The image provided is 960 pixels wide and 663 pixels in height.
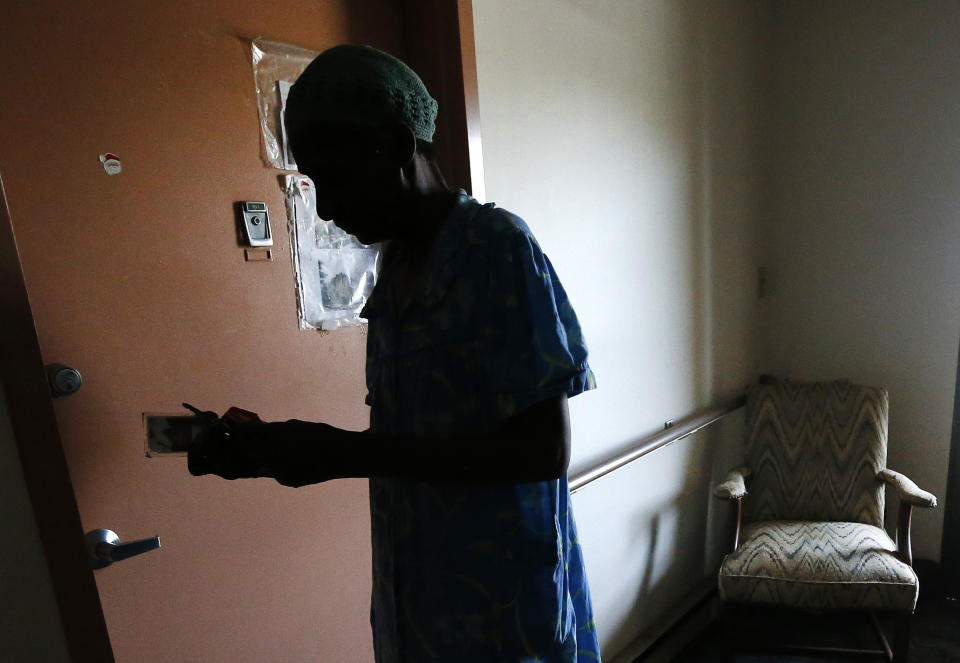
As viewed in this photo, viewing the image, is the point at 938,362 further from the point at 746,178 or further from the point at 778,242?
the point at 746,178

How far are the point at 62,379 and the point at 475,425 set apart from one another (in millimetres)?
674

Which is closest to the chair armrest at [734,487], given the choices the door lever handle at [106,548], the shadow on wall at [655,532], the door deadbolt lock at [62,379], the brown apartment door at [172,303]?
the shadow on wall at [655,532]

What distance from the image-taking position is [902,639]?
1.94 meters

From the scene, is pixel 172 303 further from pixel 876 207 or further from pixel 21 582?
pixel 876 207

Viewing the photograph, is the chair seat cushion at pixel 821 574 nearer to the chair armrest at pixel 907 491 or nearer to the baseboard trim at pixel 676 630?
the chair armrest at pixel 907 491

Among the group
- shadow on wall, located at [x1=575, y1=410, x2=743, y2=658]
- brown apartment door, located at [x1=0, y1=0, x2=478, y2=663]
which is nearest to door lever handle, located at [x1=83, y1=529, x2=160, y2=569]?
brown apartment door, located at [x1=0, y1=0, x2=478, y2=663]

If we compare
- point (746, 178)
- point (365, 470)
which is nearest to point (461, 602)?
point (365, 470)

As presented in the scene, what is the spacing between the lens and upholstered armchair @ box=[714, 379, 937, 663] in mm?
1944

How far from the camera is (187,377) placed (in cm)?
108

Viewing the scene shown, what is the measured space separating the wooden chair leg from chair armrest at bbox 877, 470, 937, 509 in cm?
37

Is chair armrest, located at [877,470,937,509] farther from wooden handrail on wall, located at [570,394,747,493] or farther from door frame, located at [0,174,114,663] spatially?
door frame, located at [0,174,114,663]

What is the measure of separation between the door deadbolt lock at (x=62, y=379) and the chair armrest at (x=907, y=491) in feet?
7.89

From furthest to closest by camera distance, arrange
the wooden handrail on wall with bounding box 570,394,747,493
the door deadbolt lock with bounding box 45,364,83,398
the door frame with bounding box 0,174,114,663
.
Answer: the wooden handrail on wall with bounding box 570,394,747,493
the door deadbolt lock with bounding box 45,364,83,398
the door frame with bounding box 0,174,114,663

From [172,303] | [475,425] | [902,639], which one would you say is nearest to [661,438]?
[902,639]
